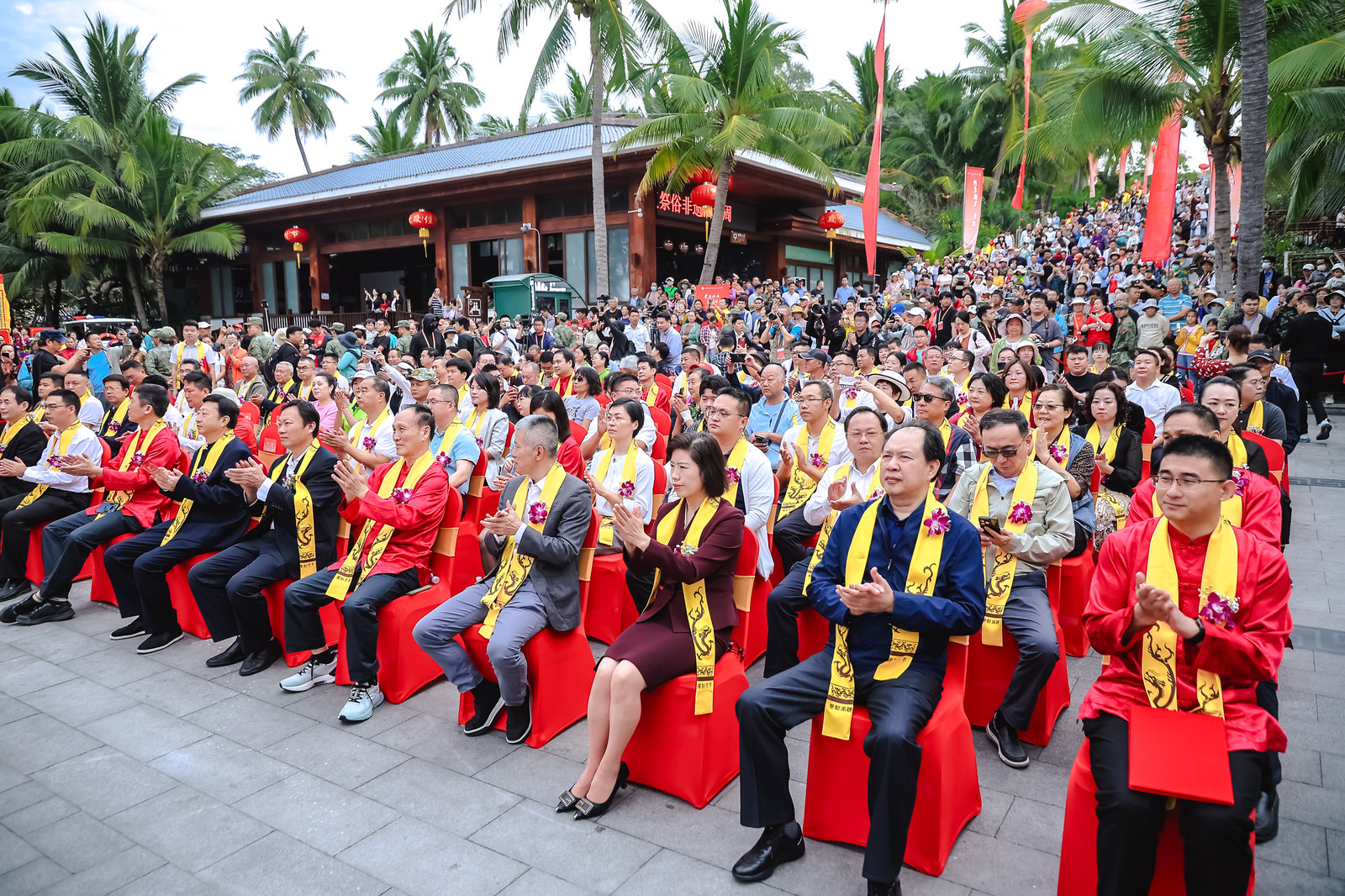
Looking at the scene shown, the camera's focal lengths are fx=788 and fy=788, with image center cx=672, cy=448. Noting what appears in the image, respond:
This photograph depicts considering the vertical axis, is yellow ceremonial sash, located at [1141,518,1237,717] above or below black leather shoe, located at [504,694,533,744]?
above

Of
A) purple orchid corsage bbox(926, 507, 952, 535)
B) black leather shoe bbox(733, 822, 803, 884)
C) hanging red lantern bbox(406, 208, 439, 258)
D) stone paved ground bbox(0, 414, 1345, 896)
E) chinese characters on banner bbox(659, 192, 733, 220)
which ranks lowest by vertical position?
stone paved ground bbox(0, 414, 1345, 896)

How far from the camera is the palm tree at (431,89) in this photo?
36.0 meters

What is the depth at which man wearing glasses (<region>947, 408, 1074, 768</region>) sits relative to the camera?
3.59m

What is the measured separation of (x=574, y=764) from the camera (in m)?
3.73

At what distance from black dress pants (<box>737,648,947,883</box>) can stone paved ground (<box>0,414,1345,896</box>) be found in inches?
10.7

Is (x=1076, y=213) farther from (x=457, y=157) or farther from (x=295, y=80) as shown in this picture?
(x=295, y=80)

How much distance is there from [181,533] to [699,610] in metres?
3.95

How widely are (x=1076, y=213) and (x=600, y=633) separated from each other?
107 feet

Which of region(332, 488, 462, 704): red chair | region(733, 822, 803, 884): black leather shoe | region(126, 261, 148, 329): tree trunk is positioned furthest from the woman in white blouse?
region(126, 261, 148, 329): tree trunk

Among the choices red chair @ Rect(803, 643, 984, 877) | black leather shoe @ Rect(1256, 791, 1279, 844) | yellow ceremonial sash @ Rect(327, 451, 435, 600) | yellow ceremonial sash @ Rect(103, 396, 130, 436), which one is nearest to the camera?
red chair @ Rect(803, 643, 984, 877)

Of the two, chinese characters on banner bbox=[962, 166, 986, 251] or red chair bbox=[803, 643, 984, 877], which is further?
chinese characters on banner bbox=[962, 166, 986, 251]

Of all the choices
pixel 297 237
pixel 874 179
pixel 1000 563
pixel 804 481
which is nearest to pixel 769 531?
pixel 804 481

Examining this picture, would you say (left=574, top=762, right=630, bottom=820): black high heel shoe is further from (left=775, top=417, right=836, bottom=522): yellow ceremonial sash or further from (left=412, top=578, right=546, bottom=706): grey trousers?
(left=775, top=417, right=836, bottom=522): yellow ceremonial sash

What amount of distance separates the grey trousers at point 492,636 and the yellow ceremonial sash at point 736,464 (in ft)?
4.17
